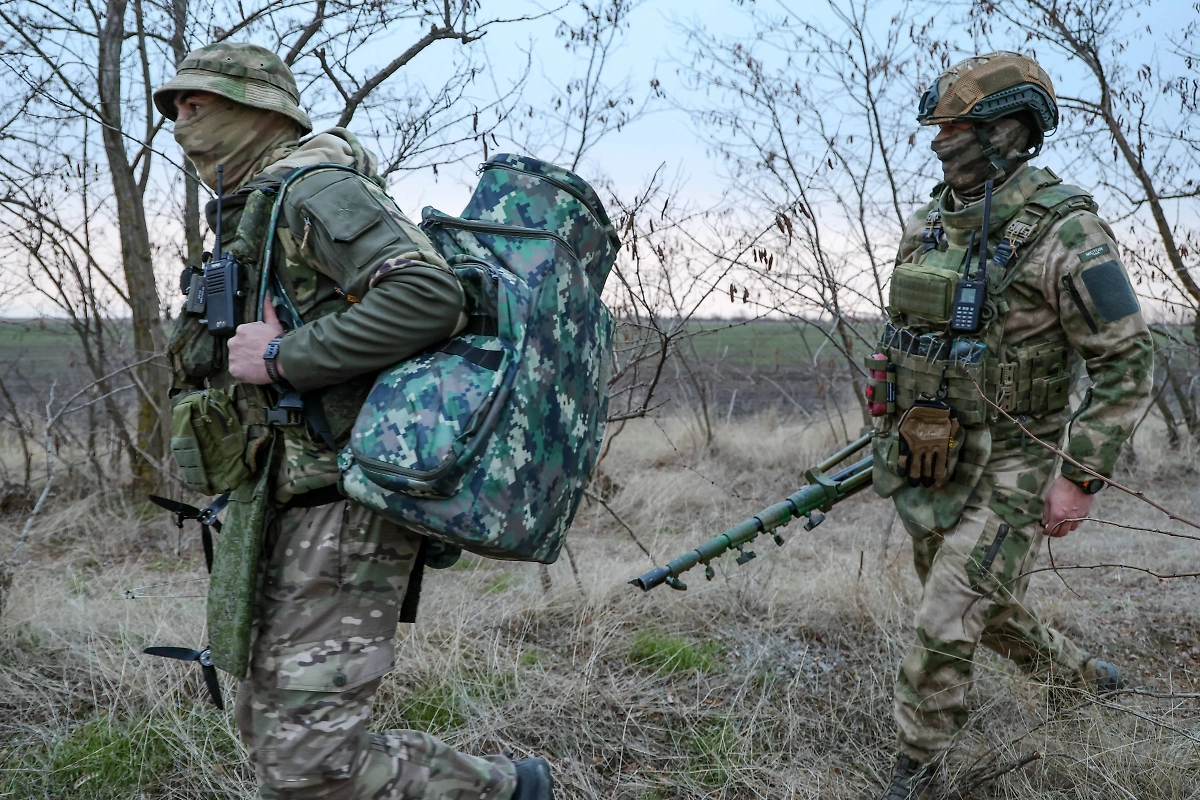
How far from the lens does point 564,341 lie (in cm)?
200

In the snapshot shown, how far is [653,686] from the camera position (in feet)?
10.8

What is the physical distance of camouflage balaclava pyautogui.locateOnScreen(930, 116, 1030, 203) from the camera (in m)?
2.68

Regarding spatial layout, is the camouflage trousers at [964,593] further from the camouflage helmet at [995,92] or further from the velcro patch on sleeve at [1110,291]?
the camouflage helmet at [995,92]

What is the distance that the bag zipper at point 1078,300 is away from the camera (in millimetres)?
2496

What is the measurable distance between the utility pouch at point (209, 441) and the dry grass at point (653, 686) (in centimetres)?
116

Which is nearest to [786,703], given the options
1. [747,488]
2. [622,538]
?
[622,538]

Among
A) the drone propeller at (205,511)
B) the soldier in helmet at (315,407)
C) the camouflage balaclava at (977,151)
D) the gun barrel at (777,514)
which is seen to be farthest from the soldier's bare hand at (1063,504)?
the drone propeller at (205,511)

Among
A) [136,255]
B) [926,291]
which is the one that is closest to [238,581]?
[926,291]

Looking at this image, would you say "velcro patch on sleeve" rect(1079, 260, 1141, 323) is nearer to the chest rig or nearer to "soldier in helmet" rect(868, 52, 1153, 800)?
"soldier in helmet" rect(868, 52, 1153, 800)

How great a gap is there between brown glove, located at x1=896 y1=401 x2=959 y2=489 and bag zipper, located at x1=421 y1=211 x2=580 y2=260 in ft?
3.99

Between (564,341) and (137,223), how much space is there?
14.8 ft

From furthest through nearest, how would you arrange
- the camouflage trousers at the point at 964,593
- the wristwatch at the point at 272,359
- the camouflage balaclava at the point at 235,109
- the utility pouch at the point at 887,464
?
the utility pouch at the point at 887,464 → the camouflage trousers at the point at 964,593 → the camouflage balaclava at the point at 235,109 → the wristwatch at the point at 272,359

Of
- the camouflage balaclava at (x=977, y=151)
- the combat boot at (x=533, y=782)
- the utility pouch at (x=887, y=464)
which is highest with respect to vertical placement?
the camouflage balaclava at (x=977, y=151)

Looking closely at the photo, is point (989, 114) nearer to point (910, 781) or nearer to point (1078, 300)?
point (1078, 300)
